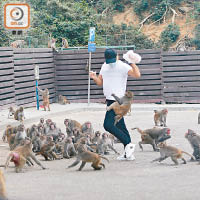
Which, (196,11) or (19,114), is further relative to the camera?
(196,11)

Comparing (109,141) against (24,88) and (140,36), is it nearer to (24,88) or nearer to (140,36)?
(24,88)

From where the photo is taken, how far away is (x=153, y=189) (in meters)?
8.84

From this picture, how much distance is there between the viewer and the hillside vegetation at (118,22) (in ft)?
128

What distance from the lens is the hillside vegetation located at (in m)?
39.1

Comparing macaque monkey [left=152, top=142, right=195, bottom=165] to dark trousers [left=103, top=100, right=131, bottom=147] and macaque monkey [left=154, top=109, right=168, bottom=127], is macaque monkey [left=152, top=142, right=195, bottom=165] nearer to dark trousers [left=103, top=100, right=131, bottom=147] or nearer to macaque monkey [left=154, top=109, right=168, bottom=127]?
dark trousers [left=103, top=100, right=131, bottom=147]

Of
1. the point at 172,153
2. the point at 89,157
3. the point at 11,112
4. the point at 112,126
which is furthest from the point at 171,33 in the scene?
the point at 89,157

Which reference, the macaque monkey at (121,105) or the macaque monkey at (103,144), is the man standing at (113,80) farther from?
the macaque monkey at (103,144)

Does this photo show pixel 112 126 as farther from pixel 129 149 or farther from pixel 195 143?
pixel 195 143

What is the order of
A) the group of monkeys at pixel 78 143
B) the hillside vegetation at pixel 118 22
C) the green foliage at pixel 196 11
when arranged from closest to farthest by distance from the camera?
the group of monkeys at pixel 78 143
the hillside vegetation at pixel 118 22
the green foliage at pixel 196 11

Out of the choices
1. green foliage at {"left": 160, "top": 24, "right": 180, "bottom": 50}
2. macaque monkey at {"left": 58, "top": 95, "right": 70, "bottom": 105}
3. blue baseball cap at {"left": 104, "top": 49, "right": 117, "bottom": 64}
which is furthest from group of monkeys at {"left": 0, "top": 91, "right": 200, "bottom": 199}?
green foliage at {"left": 160, "top": 24, "right": 180, "bottom": 50}

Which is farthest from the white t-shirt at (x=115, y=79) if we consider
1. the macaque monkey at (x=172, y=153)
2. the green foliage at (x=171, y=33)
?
the green foliage at (x=171, y=33)

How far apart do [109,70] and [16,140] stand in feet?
10.0

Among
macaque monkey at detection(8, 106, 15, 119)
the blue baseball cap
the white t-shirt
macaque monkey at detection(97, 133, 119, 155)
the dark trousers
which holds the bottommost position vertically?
macaque monkey at detection(8, 106, 15, 119)

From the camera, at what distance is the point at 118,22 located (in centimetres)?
5600
